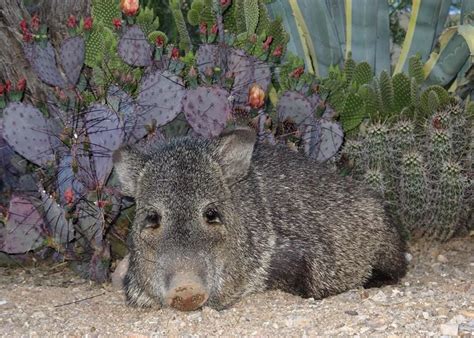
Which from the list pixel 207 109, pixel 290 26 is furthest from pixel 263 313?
pixel 290 26

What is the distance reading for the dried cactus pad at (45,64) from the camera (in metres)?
4.28

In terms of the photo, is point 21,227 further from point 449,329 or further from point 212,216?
point 449,329

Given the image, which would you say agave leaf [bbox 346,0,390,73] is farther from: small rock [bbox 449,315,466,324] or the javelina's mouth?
the javelina's mouth

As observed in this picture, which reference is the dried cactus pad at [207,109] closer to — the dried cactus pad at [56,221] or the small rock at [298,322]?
the dried cactus pad at [56,221]

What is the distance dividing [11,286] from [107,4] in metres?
1.59

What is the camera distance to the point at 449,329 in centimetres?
302

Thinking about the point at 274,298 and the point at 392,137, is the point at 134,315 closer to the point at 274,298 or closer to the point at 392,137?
the point at 274,298

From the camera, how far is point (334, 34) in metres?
5.14

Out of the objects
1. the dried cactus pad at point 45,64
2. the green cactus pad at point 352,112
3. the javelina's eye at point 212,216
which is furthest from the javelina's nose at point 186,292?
the green cactus pad at point 352,112

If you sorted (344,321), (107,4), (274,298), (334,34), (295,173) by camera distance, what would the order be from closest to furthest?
1. (344,321)
2. (274,298)
3. (295,173)
4. (107,4)
5. (334,34)

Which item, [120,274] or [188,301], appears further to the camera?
[120,274]

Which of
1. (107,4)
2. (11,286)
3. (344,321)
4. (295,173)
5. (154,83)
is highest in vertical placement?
(107,4)

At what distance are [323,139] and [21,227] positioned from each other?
1.66 meters

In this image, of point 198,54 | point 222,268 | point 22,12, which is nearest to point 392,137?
point 198,54
